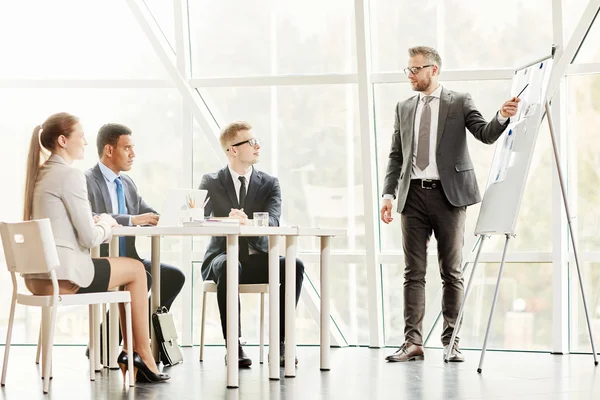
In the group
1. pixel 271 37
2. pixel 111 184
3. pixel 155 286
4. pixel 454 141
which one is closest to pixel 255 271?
pixel 155 286

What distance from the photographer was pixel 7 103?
667 cm

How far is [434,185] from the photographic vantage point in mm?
5312

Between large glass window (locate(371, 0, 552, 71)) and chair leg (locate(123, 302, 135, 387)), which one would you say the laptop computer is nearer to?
chair leg (locate(123, 302, 135, 387))

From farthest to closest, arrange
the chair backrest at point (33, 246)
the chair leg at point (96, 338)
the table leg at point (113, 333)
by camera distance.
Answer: the table leg at point (113, 333) < the chair leg at point (96, 338) < the chair backrest at point (33, 246)

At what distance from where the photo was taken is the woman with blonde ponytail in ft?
13.4

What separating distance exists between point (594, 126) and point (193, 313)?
10.4 feet

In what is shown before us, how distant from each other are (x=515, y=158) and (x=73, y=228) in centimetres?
247

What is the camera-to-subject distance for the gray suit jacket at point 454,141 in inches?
207

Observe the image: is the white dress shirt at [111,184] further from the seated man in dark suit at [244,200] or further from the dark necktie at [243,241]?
the dark necktie at [243,241]

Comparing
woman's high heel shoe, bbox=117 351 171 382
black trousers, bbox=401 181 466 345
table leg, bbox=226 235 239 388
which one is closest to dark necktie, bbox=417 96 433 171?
black trousers, bbox=401 181 466 345

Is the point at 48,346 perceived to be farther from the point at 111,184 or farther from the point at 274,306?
the point at 111,184

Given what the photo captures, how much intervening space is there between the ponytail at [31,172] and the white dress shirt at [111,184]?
91 cm

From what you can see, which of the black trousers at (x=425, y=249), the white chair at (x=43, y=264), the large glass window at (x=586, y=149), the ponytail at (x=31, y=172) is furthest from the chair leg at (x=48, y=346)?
the large glass window at (x=586, y=149)

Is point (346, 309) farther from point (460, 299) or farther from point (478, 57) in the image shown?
point (478, 57)
